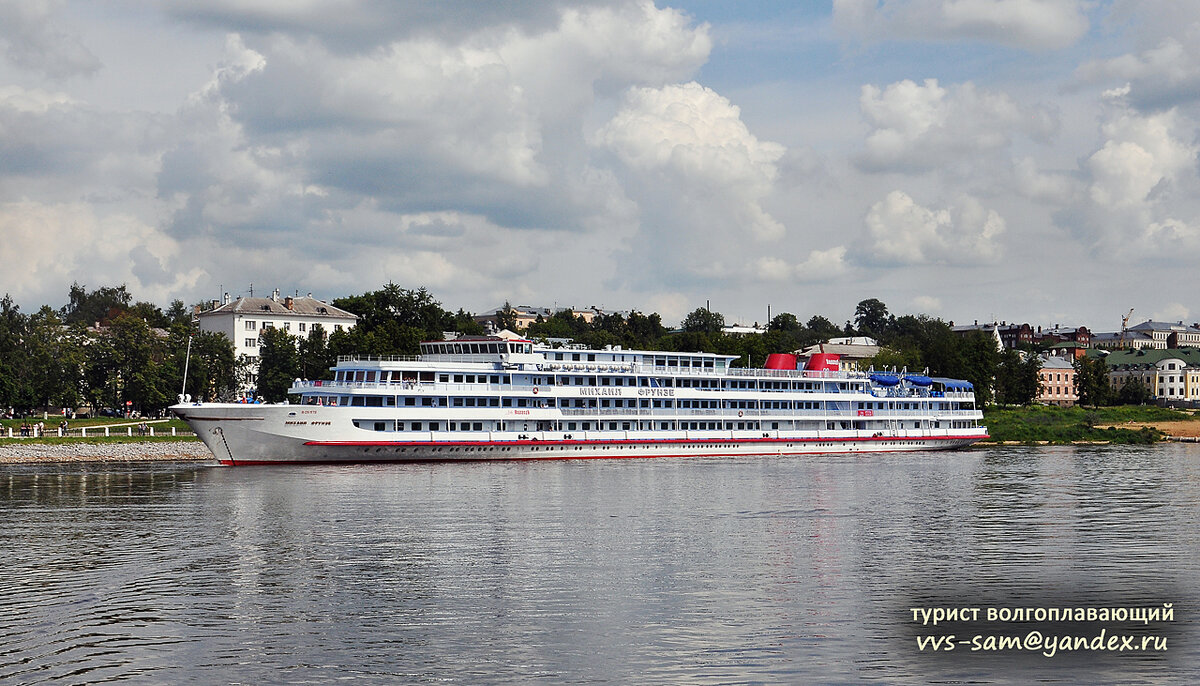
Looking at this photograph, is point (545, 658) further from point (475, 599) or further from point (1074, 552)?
point (1074, 552)

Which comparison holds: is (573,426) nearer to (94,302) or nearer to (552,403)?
(552,403)

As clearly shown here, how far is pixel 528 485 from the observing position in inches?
2360

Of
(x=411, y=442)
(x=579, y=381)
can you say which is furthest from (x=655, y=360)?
(x=411, y=442)

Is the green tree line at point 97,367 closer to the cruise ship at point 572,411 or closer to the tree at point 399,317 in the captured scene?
the tree at point 399,317

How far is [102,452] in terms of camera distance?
82.5 meters

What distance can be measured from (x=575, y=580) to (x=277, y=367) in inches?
3896

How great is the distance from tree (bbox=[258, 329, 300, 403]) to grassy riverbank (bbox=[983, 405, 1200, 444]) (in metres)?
69.7

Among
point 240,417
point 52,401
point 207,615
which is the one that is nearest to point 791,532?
point 207,615

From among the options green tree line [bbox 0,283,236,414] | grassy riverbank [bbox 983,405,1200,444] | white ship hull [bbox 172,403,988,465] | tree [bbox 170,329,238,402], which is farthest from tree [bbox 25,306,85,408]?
grassy riverbank [bbox 983,405,1200,444]

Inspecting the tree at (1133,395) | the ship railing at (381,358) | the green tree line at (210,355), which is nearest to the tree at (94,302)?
the green tree line at (210,355)

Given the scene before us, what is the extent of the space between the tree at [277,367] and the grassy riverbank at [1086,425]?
69660 mm

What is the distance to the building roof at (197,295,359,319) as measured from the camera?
157875mm

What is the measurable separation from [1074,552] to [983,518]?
31.8 ft

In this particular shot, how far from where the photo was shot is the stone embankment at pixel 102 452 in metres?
79.7
